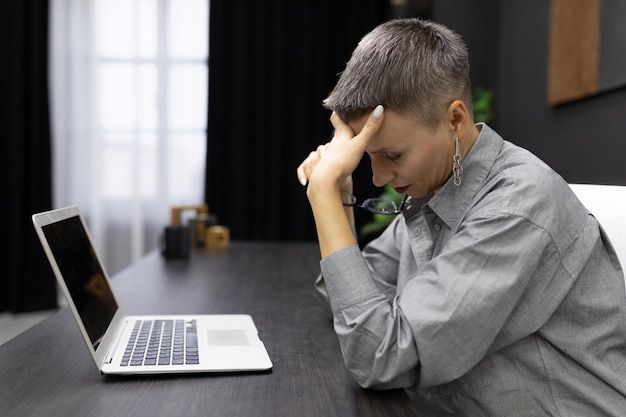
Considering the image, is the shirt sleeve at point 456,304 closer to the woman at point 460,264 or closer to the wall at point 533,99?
the woman at point 460,264

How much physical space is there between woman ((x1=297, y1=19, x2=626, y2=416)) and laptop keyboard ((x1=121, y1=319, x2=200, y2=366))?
0.83 feet

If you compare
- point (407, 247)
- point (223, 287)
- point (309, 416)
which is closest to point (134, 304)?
point (223, 287)

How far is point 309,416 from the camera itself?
0.78 metres

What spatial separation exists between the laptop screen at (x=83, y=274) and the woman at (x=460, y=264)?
36cm

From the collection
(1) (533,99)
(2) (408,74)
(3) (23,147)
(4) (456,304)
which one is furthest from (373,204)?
(3) (23,147)

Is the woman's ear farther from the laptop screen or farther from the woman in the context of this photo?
the laptop screen

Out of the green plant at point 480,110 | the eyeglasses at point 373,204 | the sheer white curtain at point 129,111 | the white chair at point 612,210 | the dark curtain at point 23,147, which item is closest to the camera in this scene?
the white chair at point 612,210

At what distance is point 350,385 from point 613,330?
1.26 ft

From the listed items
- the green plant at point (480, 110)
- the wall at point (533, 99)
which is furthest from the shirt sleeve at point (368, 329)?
the green plant at point (480, 110)

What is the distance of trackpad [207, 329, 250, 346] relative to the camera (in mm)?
1101

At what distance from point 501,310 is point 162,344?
1.75ft

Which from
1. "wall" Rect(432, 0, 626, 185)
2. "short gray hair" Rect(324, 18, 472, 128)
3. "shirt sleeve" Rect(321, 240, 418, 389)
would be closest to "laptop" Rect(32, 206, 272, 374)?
"shirt sleeve" Rect(321, 240, 418, 389)

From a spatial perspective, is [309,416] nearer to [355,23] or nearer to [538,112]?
[538,112]

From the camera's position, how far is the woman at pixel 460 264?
843 mm
